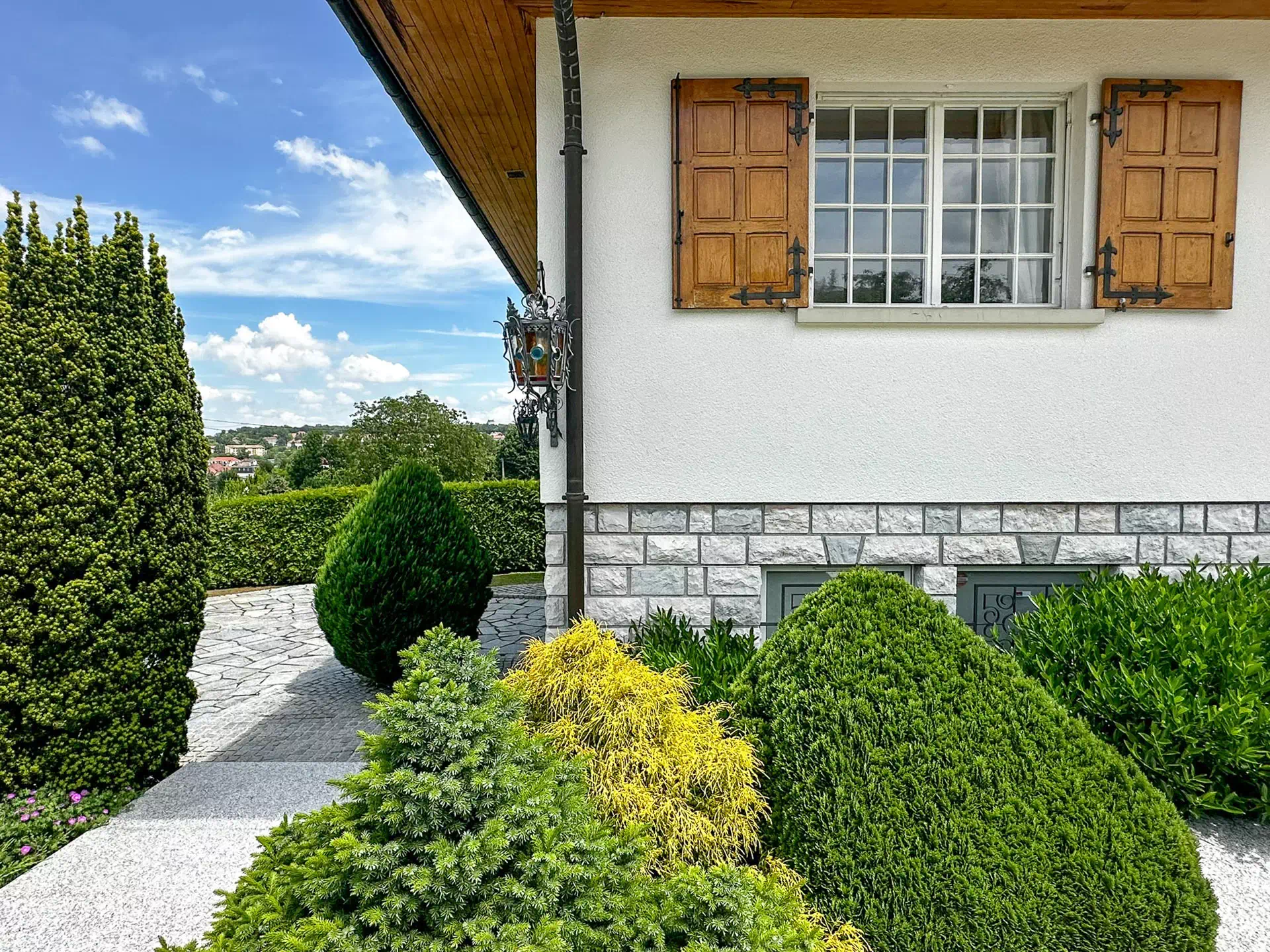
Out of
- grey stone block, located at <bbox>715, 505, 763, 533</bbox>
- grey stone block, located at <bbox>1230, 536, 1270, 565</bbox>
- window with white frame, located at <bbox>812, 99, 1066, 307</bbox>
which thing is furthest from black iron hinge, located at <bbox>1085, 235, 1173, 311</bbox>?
grey stone block, located at <bbox>715, 505, 763, 533</bbox>

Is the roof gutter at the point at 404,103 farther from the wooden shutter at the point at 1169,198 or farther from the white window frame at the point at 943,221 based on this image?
the wooden shutter at the point at 1169,198

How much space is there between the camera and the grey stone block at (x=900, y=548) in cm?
378

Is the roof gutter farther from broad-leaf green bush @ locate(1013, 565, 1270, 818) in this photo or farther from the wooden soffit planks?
broad-leaf green bush @ locate(1013, 565, 1270, 818)

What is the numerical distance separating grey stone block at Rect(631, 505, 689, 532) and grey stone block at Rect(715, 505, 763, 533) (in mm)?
189

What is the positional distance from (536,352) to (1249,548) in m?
4.29

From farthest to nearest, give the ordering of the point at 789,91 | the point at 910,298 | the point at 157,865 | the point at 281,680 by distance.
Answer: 1. the point at 281,680
2. the point at 910,298
3. the point at 789,91
4. the point at 157,865

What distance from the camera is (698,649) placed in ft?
11.0

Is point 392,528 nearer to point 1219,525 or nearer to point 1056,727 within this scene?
point 1056,727

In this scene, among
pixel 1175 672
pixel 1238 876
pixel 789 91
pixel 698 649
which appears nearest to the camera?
pixel 1238 876

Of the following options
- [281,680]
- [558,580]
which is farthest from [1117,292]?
[281,680]

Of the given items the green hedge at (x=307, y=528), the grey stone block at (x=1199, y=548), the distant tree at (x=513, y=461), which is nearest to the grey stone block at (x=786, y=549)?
the grey stone block at (x=1199, y=548)

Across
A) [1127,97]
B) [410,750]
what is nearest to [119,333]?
[410,750]

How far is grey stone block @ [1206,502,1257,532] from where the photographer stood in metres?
3.76

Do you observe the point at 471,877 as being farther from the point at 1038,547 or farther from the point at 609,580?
the point at 1038,547
